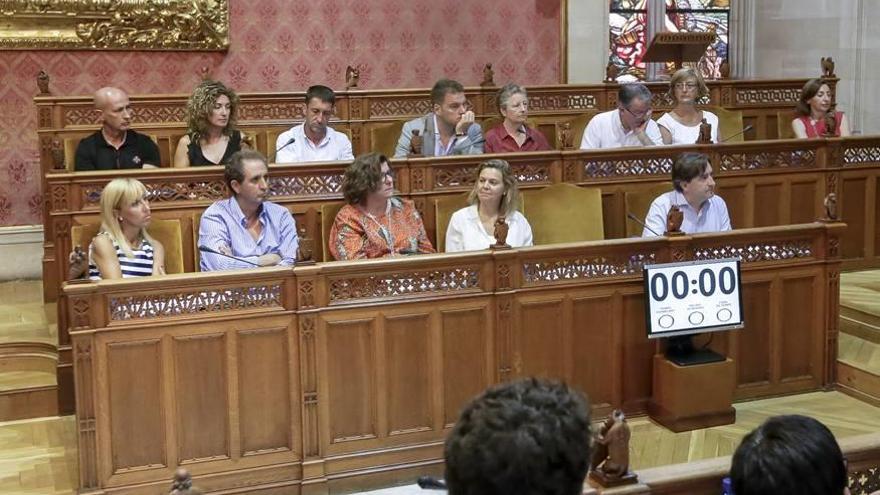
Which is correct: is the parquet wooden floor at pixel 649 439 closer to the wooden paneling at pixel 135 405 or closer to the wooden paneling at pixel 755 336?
the wooden paneling at pixel 755 336

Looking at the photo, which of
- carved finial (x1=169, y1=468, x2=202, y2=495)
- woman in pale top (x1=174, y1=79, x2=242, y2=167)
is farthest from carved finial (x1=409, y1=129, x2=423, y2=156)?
carved finial (x1=169, y1=468, x2=202, y2=495)

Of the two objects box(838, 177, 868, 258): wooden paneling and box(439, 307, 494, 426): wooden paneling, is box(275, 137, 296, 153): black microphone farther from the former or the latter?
box(838, 177, 868, 258): wooden paneling

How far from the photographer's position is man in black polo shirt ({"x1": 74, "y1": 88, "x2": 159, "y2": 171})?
568 centimetres

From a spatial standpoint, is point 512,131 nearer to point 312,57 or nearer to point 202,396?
point 312,57

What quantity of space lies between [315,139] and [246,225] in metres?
1.50

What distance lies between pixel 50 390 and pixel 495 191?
2.16m

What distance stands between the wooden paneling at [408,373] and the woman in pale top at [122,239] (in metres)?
1.14

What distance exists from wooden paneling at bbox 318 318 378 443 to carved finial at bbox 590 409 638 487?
4.63ft

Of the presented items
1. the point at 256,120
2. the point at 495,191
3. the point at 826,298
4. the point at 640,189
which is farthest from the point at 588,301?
the point at 256,120

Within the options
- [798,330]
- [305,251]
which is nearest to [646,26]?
[798,330]

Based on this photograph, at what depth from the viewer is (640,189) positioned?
19.1ft

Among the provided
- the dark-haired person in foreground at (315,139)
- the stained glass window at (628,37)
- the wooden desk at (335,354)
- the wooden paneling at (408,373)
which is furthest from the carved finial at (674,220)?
the stained glass window at (628,37)

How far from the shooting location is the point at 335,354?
4051 mm

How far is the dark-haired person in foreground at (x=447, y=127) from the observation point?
20.4ft
